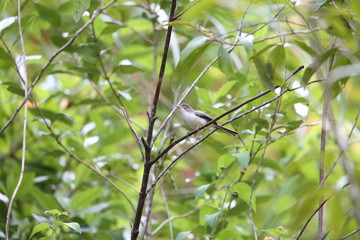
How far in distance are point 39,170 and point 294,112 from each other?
122cm

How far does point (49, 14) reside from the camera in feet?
7.10

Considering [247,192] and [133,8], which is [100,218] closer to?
[247,192]

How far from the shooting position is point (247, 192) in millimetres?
1561

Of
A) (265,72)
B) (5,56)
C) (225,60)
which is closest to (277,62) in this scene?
(265,72)

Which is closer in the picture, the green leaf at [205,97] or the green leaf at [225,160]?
the green leaf at [225,160]

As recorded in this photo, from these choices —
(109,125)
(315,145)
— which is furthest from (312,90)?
(109,125)

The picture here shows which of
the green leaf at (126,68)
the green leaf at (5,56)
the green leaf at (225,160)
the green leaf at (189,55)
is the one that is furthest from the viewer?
the green leaf at (126,68)

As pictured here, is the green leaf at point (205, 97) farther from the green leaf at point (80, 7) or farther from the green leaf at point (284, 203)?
the green leaf at point (80, 7)

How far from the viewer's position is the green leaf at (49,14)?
214 centimetres

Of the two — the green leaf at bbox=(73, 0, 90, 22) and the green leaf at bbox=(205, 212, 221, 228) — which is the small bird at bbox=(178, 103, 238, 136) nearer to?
the green leaf at bbox=(205, 212, 221, 228)

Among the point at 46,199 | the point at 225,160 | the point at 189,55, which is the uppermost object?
the point at 189,55

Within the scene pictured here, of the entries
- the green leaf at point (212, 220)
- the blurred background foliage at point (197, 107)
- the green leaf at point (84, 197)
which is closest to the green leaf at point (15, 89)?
the blurred background foliage at point (197, 107)

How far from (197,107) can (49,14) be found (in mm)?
A: 902

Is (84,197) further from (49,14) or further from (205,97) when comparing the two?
(49,14)
